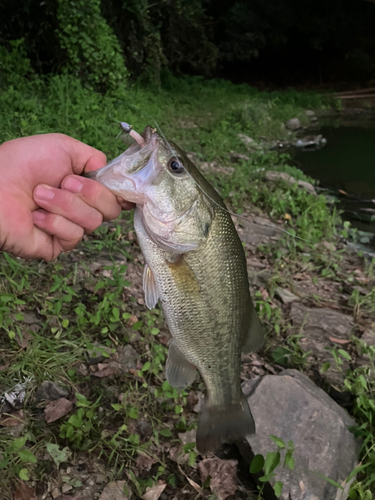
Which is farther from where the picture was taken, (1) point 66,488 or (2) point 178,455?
(2) point 178,455

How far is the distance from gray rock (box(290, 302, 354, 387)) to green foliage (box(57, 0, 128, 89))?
277 inches

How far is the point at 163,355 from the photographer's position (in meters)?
2.79

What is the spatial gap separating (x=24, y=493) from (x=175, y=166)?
180cm

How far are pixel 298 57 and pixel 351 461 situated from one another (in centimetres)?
2965

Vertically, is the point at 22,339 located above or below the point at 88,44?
below

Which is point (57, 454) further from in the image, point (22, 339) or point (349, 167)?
point (349, 167)

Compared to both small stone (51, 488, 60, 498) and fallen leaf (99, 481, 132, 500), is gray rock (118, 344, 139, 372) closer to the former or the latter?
fallen leaf (99, 481, 132, 500)

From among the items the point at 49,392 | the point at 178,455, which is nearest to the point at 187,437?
the point at 178,455

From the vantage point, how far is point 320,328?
3598 mm

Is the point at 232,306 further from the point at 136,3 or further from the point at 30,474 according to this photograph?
the point at 136,3

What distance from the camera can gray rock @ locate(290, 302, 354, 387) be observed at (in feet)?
10.9

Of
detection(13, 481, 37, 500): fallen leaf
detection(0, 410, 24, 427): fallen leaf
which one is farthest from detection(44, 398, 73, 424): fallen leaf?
detection(13, 481, 37, 500): fallen leaf

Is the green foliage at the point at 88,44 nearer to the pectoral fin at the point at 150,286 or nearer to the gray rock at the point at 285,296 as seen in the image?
the gray rock at the point at 285,296

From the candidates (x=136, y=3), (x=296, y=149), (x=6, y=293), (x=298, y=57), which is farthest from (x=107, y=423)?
(x=298, y=57)
